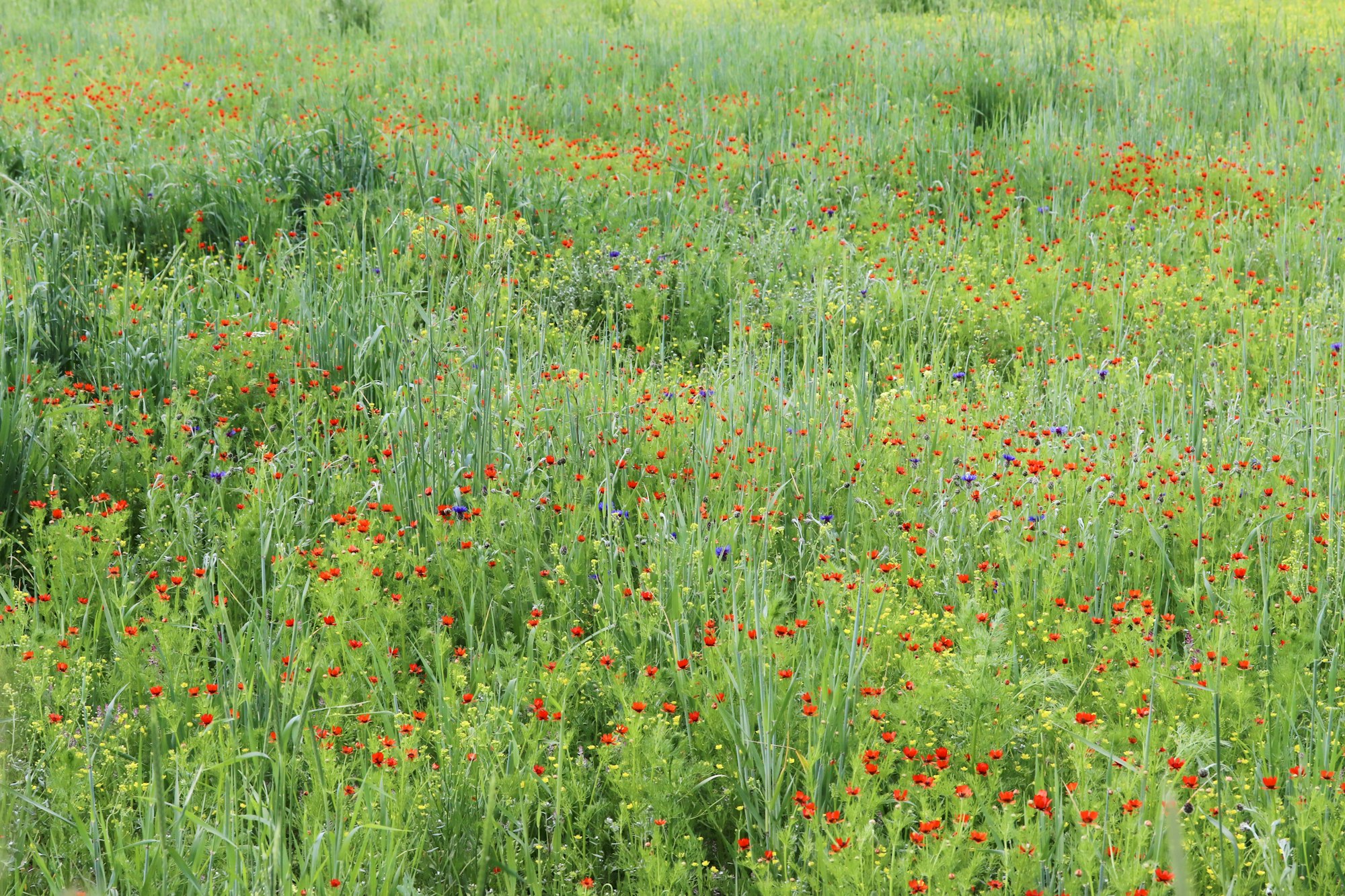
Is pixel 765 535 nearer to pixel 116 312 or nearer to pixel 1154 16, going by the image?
pixel 116 312

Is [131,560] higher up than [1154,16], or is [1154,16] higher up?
[1154,16]

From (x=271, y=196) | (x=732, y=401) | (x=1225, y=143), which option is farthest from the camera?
(x=1225, y=143)

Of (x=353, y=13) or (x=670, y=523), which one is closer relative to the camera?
(x=670, y=523)

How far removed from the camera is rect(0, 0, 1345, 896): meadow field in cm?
179

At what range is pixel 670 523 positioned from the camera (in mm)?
2691

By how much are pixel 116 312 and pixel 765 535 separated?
102 inches

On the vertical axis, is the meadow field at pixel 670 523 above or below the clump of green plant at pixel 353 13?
below

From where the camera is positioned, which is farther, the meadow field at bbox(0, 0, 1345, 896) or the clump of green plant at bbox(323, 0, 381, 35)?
the clump of green plant at bbox(323, 0, 381, 35)

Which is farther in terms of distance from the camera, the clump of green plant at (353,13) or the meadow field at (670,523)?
the clump of green plant at (353,13)

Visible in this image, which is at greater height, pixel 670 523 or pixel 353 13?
pixel 353 13

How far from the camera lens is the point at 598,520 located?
2.74 metres

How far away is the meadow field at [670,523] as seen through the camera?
1.79 meters

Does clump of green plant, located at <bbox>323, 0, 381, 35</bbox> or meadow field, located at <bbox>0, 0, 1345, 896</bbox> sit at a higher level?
clump of green plant, located at <bbox>323, 0, 381, 35</bbox>

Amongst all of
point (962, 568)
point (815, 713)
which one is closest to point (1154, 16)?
point (962, 568)
